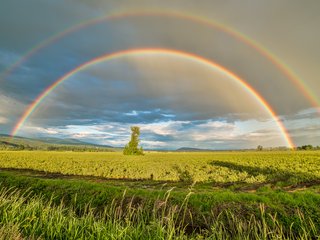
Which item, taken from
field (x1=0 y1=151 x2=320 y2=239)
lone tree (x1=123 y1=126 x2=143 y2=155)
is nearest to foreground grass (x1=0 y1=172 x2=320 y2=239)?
field (x1=0 y1=151 x2=320 y2=239)

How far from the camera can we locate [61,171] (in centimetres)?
4116

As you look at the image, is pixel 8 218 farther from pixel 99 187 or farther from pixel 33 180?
pixel 33 180

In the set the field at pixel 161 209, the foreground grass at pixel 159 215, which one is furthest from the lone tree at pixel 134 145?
the foreground grass at pixel 159 215

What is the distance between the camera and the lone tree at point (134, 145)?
113 metres

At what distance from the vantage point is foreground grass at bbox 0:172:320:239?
8594mm

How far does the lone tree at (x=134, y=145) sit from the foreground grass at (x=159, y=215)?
86501mm

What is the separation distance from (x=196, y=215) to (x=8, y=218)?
401 inches

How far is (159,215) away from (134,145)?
104977 mm

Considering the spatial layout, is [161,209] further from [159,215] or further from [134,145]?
[134,145]

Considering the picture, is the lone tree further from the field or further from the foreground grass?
the foreground grass

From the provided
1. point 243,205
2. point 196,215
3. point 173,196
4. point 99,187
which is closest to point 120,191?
point 99,187

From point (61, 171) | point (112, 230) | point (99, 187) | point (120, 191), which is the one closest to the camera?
point (112, 230)

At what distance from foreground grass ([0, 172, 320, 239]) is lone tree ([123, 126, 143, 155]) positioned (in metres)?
86.5

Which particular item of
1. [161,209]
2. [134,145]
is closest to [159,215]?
[161,209]
